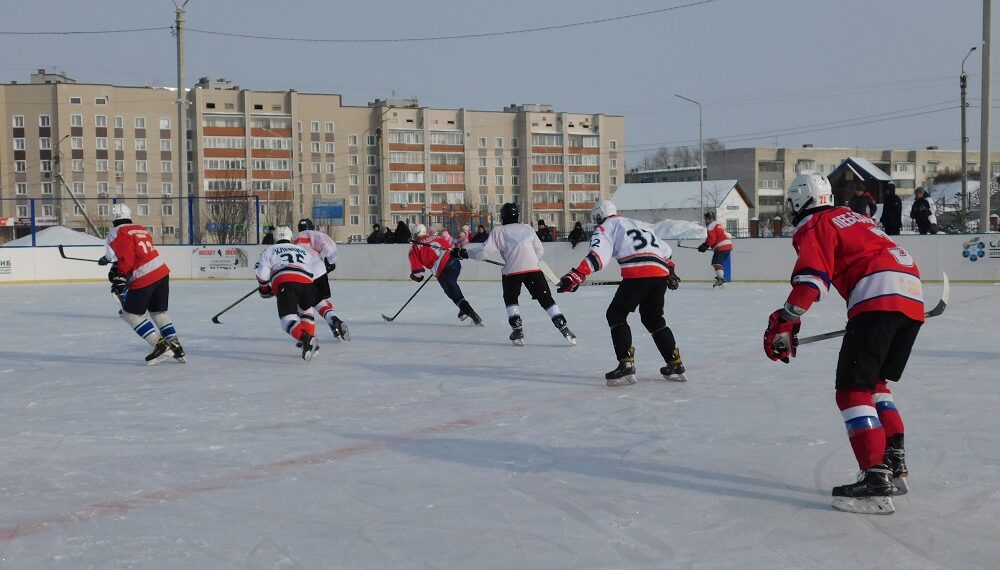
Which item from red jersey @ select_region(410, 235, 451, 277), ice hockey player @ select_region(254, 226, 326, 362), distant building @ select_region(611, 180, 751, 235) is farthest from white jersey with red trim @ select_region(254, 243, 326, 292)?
distant building @ select_region(611, 180, 751, 235)

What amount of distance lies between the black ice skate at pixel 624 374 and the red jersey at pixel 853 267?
257cm

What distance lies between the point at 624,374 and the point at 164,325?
369 cm

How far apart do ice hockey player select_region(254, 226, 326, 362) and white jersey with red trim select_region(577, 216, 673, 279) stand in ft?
8.06

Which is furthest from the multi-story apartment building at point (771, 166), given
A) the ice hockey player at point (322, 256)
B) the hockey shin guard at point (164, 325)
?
the hockey shin guard at point (164, 325)

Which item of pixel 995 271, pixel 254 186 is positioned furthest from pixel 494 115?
pixel 995 271

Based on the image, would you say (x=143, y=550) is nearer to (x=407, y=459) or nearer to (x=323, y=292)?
(x=407, y=459)

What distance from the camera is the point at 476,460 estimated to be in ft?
13.4

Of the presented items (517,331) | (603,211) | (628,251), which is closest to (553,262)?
(517,331)

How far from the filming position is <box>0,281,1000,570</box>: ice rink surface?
2.90 m

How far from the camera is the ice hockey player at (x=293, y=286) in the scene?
292 inches

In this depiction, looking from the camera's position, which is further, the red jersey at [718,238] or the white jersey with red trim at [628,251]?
the red jersey at [718,238]

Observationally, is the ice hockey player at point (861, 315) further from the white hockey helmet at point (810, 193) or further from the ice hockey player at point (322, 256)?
the ice hockey player at point (322, 256)

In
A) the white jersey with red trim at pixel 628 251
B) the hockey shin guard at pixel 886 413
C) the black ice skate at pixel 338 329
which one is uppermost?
the white jersey with red trim at pixel 628 251

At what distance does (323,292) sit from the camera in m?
9.04
